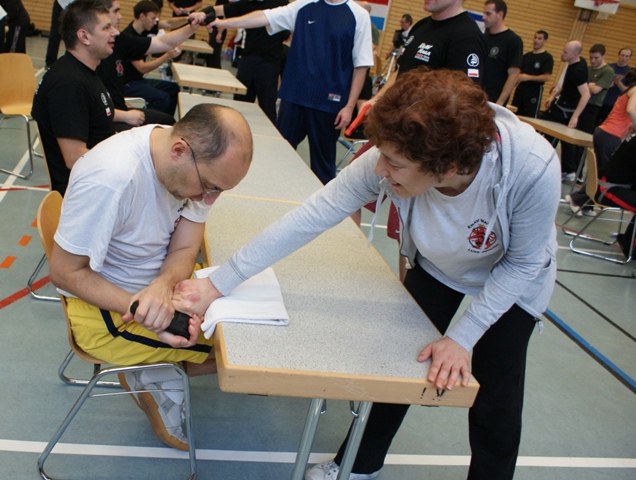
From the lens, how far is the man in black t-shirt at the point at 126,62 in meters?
3.18

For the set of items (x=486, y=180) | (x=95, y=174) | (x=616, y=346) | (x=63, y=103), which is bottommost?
(x=616, y=346)

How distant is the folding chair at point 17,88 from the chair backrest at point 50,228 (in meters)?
2.48

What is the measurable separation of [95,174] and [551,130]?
5.50 meters

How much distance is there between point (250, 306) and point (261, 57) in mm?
3736

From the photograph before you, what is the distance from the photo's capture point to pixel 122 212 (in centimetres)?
135

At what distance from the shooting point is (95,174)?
50.6 inches

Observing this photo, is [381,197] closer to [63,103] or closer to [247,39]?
[63,103]

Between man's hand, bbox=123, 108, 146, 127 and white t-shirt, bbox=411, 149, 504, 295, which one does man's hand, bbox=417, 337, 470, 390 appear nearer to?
white t-shirt, bbox=411, 149, 504, 295

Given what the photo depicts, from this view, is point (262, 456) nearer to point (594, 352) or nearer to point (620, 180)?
point (594, 352)

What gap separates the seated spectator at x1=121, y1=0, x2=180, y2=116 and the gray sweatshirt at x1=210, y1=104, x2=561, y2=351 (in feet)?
11.6

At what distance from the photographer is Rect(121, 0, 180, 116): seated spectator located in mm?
4426

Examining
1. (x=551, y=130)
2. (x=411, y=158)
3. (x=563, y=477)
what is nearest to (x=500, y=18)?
(x=551, y=130)

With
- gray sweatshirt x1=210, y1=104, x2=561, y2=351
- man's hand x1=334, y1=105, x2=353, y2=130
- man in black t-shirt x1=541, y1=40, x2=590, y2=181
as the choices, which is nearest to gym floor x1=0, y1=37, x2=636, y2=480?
gray sweatshirt x1=210, y1=104, x2=561, y2=351

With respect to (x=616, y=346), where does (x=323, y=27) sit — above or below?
above
